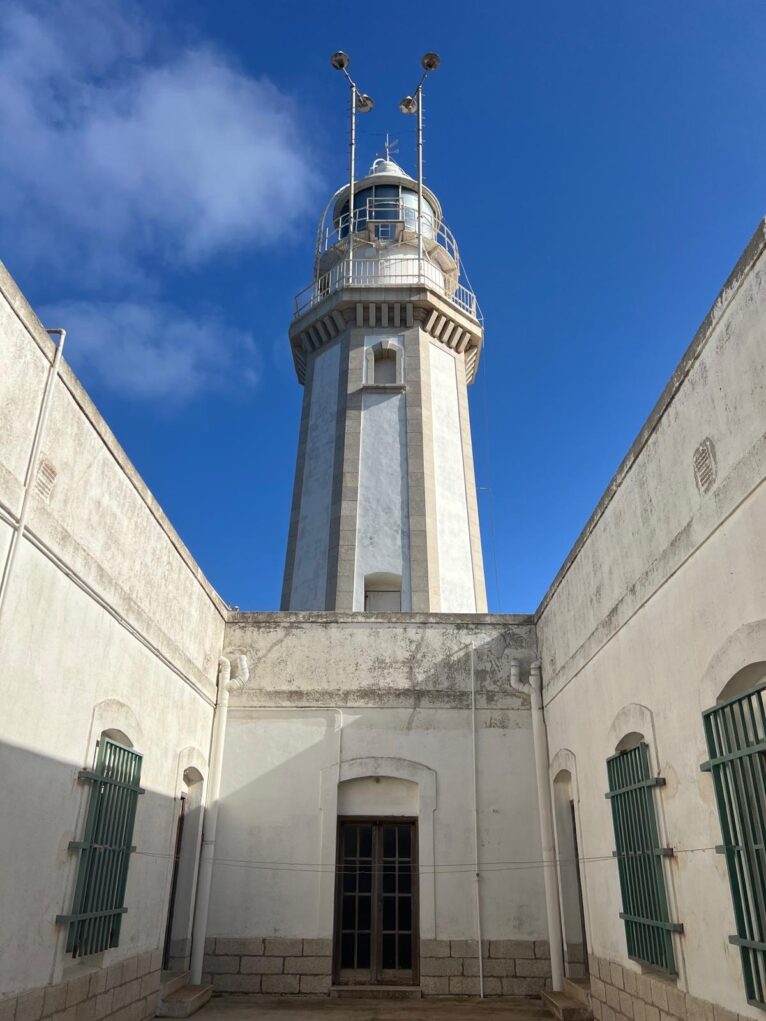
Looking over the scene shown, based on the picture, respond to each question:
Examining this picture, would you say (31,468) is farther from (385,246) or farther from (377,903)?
(385,246)

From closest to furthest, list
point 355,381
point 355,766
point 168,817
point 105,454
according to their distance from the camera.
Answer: point 105,454
point 168,817
point 355,766
point 355,381

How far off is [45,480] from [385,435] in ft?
30.4

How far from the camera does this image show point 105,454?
6094 millimetres

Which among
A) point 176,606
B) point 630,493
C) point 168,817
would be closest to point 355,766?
point 168,817

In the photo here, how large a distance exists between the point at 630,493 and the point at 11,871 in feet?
16.0

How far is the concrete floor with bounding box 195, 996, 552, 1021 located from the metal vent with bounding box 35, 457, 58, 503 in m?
5.17

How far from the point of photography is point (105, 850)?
5.91 meters

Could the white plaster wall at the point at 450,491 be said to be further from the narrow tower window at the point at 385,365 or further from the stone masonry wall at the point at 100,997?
the stone masonry wall at the point at 100,997

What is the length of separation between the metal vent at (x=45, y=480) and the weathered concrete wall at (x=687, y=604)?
4.12 metres

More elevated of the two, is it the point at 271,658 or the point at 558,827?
the point at 271,658

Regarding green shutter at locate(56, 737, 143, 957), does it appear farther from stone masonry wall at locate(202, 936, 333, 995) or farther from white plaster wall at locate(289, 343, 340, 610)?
white plaster wall at locate(289, 343, 340, 610)

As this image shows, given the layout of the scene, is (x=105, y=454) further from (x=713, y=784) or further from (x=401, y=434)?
(x=401, y=434)

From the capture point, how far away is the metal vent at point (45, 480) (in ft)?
16.7

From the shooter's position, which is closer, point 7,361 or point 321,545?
point 7,361
